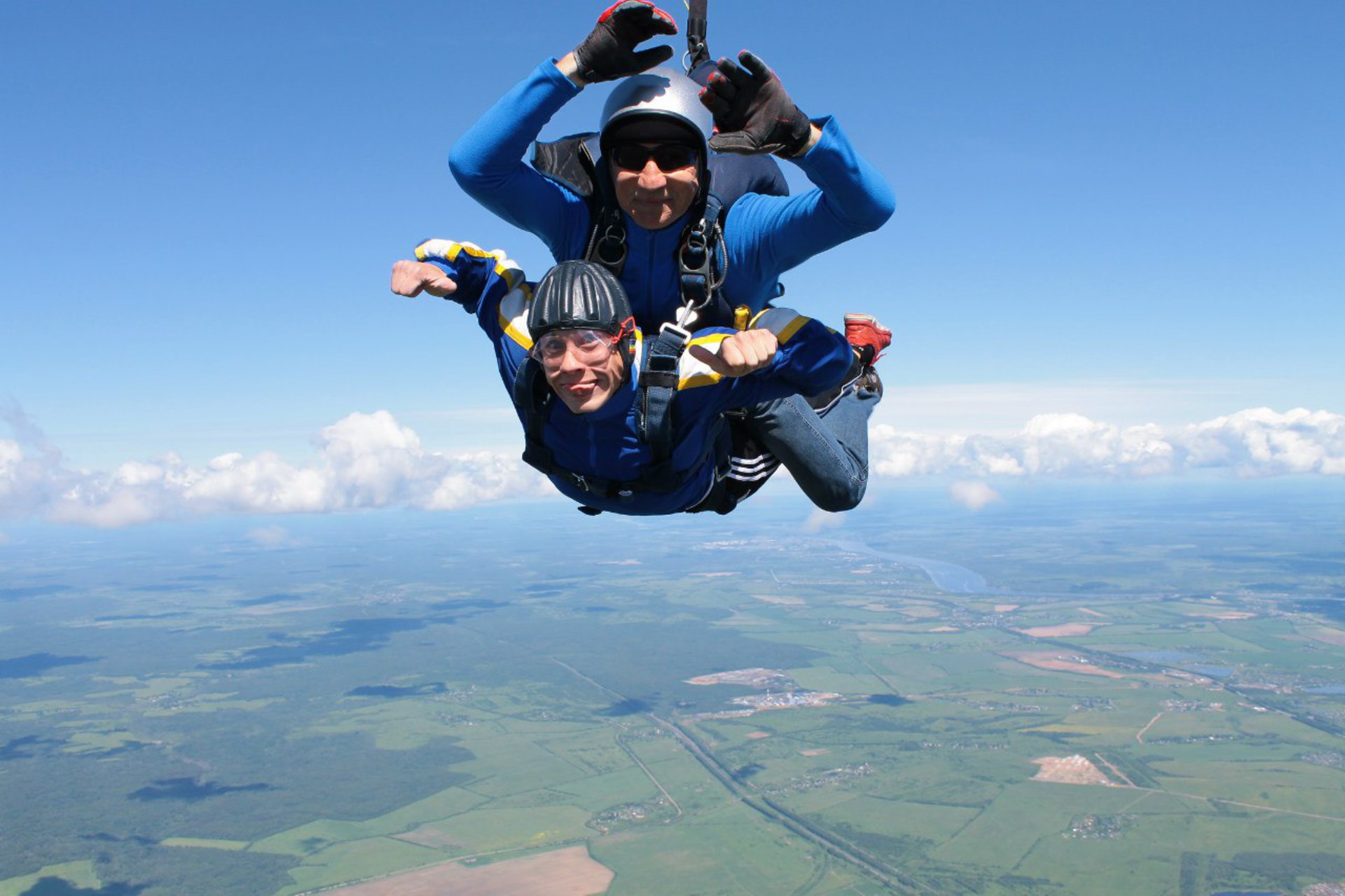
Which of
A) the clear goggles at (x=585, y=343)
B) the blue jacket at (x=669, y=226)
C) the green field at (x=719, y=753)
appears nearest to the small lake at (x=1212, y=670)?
the green field at (x=719, y=753)

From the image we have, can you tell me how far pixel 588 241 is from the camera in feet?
13.3

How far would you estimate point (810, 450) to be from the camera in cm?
477

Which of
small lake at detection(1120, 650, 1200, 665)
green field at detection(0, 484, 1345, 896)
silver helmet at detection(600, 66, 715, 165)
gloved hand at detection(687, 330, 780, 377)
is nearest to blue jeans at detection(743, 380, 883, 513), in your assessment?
gloved hand at detection(687, 330, 780, 377)

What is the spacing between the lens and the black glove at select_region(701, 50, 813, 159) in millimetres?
2912

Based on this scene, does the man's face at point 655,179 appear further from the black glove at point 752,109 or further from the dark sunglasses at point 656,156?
the black glove at point 752,109

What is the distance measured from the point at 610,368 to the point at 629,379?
5.4 inches

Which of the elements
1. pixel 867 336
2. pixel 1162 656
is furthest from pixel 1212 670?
pixel 867 336

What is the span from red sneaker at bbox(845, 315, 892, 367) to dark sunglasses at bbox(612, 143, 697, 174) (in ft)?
6.52

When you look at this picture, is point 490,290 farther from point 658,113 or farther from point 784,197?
point 784,197

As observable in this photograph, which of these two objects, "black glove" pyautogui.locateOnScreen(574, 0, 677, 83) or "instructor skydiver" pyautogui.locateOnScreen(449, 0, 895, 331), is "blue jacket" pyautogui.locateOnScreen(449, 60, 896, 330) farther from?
"black glove" pyautogui.locateOnScreen(574, 0, 677, 83)

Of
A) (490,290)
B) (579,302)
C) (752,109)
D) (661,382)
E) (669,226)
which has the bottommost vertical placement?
(661,382)

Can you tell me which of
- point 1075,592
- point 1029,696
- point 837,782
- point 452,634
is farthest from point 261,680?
point 1075,592

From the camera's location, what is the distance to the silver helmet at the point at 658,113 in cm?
362

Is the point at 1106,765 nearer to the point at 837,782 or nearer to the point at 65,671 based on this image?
the point at 837,782
